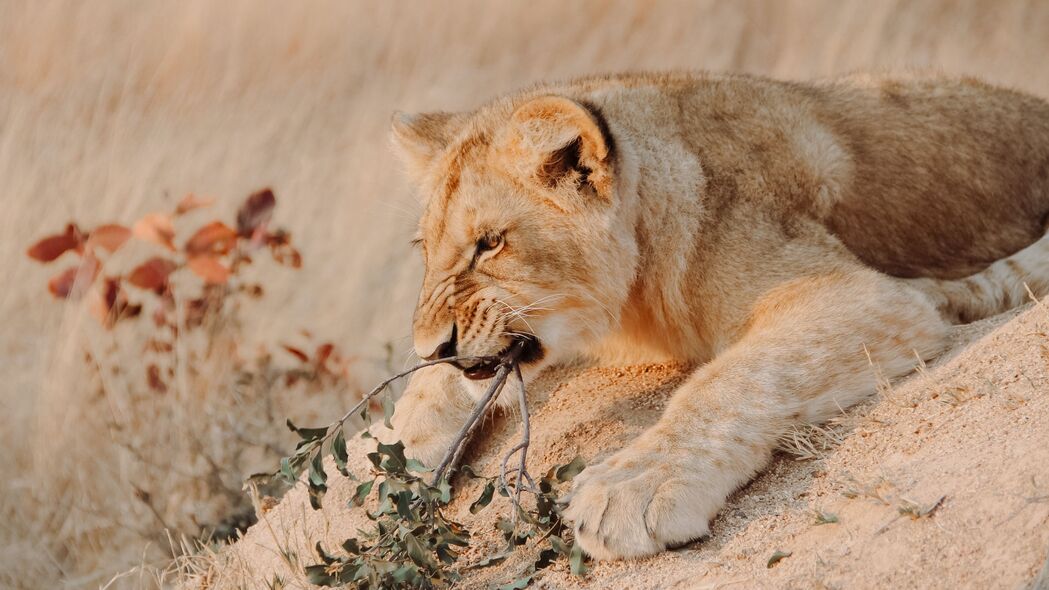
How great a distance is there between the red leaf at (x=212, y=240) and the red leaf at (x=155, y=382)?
2.36 ft

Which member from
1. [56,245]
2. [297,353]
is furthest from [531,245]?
[56,245]

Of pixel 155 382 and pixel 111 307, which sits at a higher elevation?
pixel 111 307

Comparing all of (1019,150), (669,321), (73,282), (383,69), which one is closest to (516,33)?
(383,69)

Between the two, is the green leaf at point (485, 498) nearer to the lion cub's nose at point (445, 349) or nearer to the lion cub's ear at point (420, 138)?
the lion cub's nose at point (445, 349)

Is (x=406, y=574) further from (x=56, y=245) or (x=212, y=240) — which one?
(x=56, y=245)

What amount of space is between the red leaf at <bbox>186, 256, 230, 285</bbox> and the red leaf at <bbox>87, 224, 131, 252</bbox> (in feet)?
1.29

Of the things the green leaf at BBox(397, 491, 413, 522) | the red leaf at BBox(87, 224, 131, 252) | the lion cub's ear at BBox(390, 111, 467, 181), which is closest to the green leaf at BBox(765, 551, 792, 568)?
the green leaf at BBox(397, 491, 413, 522)

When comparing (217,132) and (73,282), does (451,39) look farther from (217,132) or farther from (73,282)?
(73,282)

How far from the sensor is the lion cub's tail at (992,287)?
14.6ft

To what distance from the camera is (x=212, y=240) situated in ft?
22.2

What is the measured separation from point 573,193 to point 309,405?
3.47 meters

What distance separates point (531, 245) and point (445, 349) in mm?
453

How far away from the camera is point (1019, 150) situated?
508 centimetres

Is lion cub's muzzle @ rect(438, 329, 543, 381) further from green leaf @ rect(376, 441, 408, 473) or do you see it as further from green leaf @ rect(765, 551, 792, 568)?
green leaf @ rect(765, 551, 792, 568)
